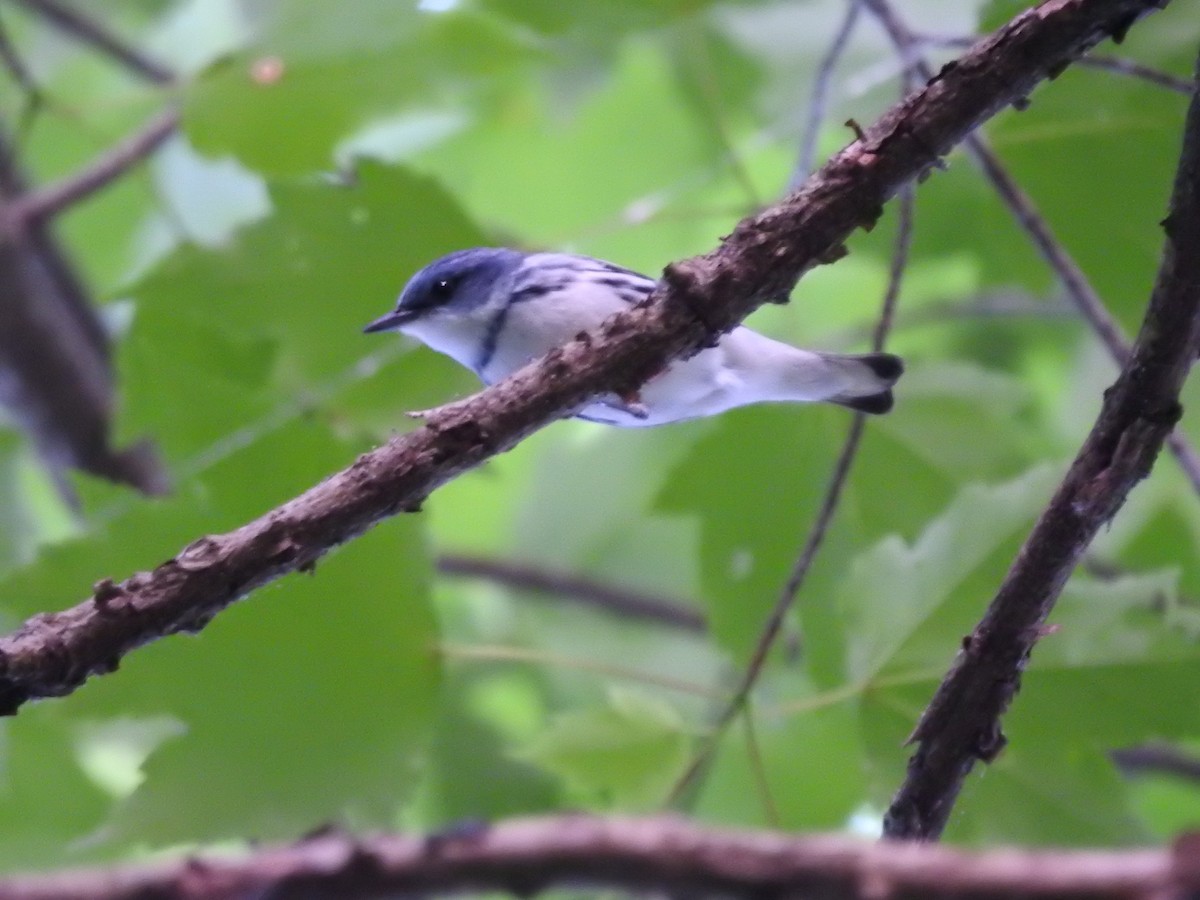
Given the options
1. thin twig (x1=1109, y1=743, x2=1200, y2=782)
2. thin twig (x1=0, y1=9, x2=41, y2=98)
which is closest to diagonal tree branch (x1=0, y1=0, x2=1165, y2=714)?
thin twig (x1=0, y1=9, x2=41, y2=98)

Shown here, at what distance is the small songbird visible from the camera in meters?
1.24

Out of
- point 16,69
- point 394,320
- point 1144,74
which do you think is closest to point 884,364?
point 1144,74

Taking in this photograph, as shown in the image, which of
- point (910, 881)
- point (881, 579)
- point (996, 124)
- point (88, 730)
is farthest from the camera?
point (88, 730)

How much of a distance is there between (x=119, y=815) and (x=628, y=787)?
1.47ft

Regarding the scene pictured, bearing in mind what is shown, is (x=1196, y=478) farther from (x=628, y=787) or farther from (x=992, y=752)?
(x=628, y=787)

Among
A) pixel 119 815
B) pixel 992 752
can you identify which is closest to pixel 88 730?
pixel 119 815

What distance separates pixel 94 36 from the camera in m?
2.20

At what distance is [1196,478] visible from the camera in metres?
1.08

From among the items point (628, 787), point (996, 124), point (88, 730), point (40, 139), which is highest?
point (40, 139)

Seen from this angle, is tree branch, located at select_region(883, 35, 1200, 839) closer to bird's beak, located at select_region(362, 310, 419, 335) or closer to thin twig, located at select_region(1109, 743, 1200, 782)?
bird's beak, located at select_region(362, 310, 419, 335)

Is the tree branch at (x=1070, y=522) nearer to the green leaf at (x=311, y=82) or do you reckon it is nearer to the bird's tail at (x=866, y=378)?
the bird's tail at (x=866, y=378)

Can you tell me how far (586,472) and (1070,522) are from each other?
137 cm

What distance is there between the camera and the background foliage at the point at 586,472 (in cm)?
117

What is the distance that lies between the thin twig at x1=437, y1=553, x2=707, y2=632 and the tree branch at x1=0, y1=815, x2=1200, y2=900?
171cm
